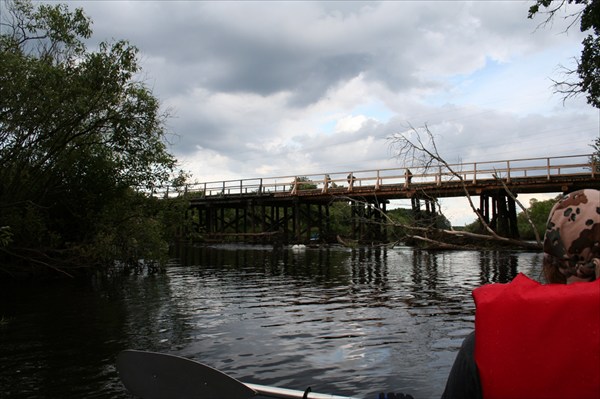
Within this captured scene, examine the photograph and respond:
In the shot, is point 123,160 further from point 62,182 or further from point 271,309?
point 271,309

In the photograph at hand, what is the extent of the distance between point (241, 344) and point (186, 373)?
15.2 ft

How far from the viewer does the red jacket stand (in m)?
1.47

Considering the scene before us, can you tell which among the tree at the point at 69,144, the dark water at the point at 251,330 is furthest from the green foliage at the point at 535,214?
the tree at the point at 69,144

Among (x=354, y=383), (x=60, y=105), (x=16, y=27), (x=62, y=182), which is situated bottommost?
(x=354, y=383)

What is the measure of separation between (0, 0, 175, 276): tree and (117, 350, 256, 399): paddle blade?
935cm

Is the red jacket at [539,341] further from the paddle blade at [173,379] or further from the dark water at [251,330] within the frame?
the dark water at [251,330]

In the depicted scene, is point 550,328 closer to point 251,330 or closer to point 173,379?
point 173,379

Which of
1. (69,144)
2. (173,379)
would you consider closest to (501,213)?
(69,144)

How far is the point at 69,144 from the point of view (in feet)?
47.6

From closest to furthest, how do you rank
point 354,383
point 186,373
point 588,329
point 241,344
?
point 588,329
point 186,373
point 354,383
point 241,344

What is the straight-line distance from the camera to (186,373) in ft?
11.1

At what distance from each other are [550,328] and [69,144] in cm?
1526

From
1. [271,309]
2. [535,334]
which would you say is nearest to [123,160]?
[271,309]

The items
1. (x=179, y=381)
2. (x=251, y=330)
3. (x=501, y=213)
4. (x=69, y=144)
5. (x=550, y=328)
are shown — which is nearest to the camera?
(x=550, y=328)
